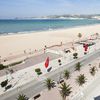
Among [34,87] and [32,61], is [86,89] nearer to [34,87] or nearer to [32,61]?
[34,87]

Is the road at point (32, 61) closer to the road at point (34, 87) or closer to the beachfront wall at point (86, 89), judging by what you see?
the road at point (34, 87)

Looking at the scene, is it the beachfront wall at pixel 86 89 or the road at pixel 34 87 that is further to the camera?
the road at pixel 34 87

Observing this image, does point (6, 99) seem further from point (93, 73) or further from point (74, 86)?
point (93, 73)

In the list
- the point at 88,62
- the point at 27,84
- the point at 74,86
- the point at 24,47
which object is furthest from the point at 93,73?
the point at 24,47

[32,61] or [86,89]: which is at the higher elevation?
[86,89]

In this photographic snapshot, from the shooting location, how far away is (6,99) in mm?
26844

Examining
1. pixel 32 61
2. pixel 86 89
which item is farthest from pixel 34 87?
pixel 32 61

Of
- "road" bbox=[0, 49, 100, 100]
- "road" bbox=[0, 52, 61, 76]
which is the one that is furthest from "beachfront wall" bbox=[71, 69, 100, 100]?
"road" bbox=[0, 52, 61, 76]

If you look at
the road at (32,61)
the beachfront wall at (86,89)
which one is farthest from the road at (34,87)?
the road at (32,61)

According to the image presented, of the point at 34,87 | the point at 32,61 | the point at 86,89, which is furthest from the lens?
the point at 32,61

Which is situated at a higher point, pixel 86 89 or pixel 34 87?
pixel 86 89

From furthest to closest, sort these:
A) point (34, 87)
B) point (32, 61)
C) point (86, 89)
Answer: point (32, 61) < point (34, 87) < point (86, 89)

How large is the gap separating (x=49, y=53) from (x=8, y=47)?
17.1m

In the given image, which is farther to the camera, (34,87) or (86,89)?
(34,87)
